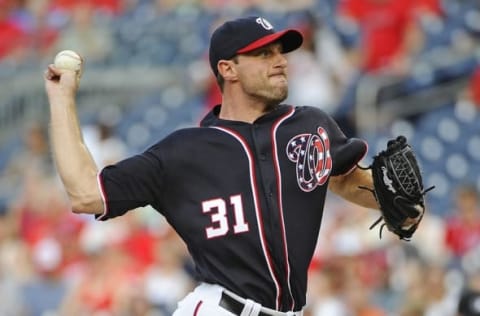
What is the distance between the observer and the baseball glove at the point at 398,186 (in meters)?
4.47

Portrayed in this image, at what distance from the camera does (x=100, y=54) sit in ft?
40.4

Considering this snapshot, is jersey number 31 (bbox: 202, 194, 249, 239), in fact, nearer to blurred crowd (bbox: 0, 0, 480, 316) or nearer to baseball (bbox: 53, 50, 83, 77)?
baseball (bbox: 53, 50, 83, 77)

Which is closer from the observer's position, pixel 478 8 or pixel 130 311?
pixel 130 311

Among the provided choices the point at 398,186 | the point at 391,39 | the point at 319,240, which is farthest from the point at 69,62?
the point at 391,39

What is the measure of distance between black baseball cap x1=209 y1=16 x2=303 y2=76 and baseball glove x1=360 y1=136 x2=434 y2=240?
517mm

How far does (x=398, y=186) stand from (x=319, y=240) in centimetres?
398

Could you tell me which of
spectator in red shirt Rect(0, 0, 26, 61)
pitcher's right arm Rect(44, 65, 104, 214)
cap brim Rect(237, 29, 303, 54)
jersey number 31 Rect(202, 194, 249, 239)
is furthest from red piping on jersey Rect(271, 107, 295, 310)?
spectator in red shirt Rect(0, 0, 26, 61)

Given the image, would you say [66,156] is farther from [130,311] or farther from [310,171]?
[130,311]

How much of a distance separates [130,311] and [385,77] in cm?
312

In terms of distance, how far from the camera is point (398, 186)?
4.46 metres

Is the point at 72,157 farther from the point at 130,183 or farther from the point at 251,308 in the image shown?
the point at 251,308

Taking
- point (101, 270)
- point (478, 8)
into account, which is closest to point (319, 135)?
point (101, 270)

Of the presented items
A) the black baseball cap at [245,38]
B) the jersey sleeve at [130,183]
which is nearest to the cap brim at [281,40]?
the black baseball cap at [245,38]

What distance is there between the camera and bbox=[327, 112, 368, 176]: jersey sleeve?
4.49m
